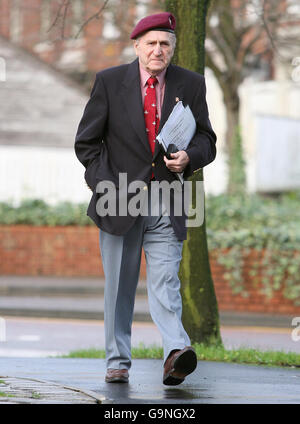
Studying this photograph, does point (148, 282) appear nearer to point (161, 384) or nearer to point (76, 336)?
point (161, 384)

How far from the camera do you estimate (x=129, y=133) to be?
5891mm

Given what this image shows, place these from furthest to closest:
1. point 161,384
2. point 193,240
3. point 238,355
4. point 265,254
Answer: point 265,254
point 193,240
point 238,355
point 161,384

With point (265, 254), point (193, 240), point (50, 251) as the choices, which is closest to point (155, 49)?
point (193, 240)

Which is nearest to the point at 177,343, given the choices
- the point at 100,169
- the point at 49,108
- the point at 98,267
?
the point at 100,169

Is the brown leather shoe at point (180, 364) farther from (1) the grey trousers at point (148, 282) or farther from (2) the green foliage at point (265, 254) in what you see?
(2) the green foliage at point (265, 254)

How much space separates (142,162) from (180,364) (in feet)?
3.66

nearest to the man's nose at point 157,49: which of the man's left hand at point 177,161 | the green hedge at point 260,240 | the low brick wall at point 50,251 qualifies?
the man's left hand at point 177,161

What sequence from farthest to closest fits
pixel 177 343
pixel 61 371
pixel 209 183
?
pixel 209 183 → pixel 61 371 → pixel 177 343

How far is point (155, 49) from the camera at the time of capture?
18.9 ft

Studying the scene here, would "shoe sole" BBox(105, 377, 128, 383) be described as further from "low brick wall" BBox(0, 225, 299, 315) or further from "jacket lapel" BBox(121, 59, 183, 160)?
"low brick wall" BBox(0, 225, 299, 315)

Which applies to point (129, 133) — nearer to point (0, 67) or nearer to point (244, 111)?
point (0, 67)

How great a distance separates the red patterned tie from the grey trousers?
0.45 metres
